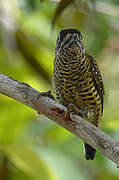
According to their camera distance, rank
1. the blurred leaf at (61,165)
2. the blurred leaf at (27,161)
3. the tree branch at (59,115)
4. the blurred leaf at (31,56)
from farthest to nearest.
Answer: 1. the blurred leaf at (31,56)
2. the blurred leaf at (61,165)
3. the blurred leaf at (27,161)
4. the tree branch at (59,115)

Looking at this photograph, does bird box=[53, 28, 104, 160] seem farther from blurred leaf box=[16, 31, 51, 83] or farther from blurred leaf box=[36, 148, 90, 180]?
blurred leaf box=[16, 31, 51, 83]

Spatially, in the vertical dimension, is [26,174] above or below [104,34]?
below

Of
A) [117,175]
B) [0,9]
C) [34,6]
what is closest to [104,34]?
[34,6]

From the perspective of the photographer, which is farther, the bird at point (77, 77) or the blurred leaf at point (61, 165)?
the blurred leaf at point (61, 165)

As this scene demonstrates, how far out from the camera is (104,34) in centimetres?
462

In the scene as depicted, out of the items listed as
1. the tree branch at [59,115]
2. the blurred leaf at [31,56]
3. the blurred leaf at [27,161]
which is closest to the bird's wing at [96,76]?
the blurred leaf at [31,56]

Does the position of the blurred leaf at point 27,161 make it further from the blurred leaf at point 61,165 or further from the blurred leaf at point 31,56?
the blurred leaf at point 31,56

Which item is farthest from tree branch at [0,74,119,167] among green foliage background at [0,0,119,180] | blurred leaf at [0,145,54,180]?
blurred leaf at [0,145,54,180]

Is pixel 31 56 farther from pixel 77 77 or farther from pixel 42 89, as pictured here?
pixel 77 77

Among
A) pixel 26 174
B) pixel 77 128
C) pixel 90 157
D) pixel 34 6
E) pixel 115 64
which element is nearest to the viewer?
pixel 77 128

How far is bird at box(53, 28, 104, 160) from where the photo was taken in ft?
11.4

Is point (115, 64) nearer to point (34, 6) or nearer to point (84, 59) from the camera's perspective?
point (34, 6)

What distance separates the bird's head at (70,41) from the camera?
134 inches

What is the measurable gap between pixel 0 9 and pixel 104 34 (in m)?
1.12
